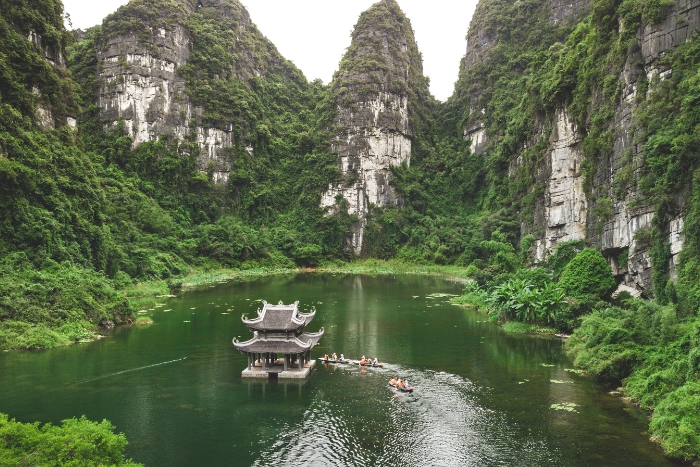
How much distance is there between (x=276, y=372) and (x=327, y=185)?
68355 mm

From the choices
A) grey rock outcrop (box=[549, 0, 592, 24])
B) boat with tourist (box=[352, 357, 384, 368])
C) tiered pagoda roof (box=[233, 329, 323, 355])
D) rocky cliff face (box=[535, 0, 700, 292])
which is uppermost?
grey rock outcrop (box=[549, 0, 592, 24])

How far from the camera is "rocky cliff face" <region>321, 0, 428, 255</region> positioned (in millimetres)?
87562

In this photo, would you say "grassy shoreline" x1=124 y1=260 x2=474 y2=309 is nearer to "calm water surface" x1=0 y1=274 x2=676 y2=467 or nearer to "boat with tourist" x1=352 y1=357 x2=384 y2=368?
"calm water surface" x1=0 y1=274 x2=676 y2=467

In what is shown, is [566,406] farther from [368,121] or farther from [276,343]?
[368,121]


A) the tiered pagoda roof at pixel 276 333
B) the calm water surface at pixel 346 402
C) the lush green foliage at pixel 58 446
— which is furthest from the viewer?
the tiered pagoda roof at pixel 276 333

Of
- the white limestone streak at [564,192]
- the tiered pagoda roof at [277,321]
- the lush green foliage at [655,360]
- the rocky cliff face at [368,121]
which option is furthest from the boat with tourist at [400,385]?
the rocky cliff face at [368,121]

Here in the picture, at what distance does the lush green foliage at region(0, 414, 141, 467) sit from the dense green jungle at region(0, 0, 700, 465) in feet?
0.15

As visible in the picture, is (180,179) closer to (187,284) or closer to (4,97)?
(187,284)

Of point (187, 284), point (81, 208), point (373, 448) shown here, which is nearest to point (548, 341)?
point (373, 448)

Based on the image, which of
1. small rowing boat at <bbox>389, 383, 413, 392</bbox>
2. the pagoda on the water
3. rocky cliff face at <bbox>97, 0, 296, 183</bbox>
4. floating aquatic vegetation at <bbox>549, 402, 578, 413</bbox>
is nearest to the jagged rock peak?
rocky cliff face at <bbox>97, 0, 296, 183</bbox>

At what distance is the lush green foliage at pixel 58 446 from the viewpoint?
961 cm

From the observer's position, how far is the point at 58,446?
985 cm

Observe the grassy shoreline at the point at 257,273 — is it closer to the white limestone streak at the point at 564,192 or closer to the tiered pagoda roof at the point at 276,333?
the white limestone streak at the point at 564,192

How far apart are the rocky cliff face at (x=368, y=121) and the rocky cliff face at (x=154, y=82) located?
1889 cm
